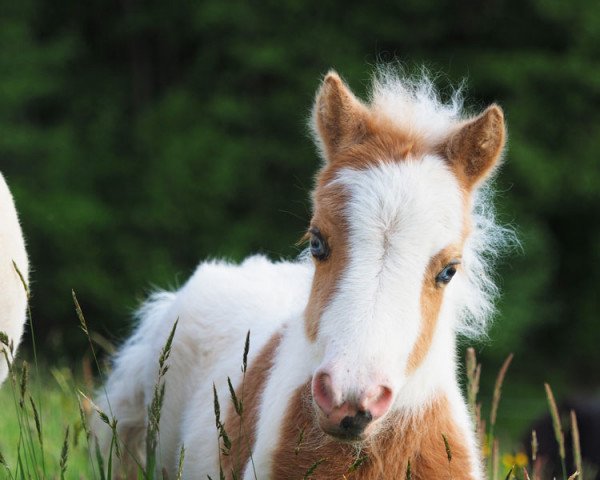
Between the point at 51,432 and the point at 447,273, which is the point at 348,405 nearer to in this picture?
the point at 447,273

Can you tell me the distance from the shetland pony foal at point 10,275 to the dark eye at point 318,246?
95 centimetres

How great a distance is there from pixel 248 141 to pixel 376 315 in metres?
13.4

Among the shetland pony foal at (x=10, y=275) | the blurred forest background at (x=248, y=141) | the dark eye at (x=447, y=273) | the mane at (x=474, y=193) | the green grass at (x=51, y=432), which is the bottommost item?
the green grass at (x=51, y=432)

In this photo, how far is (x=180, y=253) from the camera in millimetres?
15477

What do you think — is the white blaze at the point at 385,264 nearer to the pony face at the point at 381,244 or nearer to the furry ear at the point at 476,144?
the pony face at the point at 381,244

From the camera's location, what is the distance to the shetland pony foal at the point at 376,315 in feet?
8.82

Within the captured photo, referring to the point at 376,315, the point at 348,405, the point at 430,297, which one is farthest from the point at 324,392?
the point at 430,297

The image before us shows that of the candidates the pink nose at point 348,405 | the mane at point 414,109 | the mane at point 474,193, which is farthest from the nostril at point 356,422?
the mane at point 414,109

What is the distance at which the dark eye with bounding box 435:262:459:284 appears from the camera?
2967mm

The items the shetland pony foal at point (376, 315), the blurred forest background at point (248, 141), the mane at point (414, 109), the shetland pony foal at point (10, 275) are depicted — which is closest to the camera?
the shetland pony foal at point (376, 315)

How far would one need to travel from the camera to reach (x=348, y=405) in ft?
8.38

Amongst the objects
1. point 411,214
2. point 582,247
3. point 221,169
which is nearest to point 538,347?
point 582,247

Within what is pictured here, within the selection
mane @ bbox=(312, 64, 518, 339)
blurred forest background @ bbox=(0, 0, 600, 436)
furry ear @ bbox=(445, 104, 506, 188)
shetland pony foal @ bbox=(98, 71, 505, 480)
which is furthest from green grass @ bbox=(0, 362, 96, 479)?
blurred forest background @ bbox=(0, 0, 600, 436)

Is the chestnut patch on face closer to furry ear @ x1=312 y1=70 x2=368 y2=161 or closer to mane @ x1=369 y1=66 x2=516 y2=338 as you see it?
mane @ x1=369 y1=66 x2=516 y2=338
